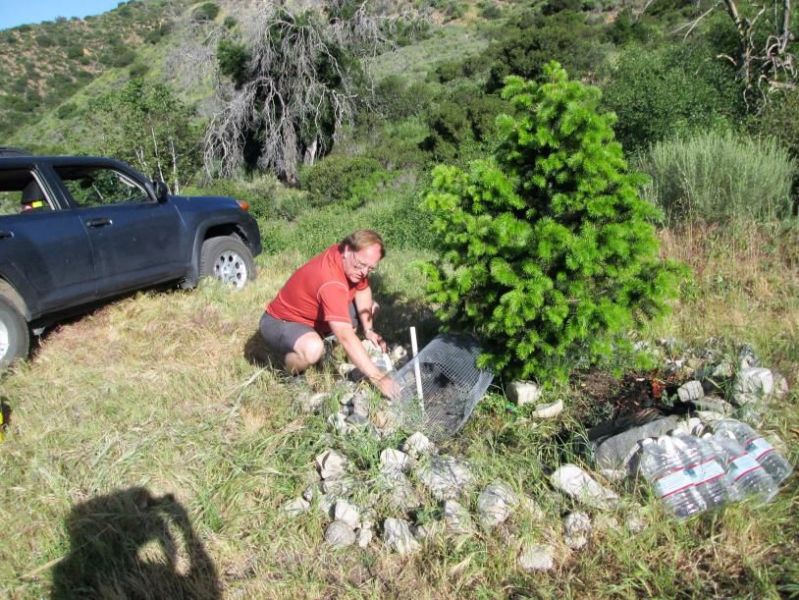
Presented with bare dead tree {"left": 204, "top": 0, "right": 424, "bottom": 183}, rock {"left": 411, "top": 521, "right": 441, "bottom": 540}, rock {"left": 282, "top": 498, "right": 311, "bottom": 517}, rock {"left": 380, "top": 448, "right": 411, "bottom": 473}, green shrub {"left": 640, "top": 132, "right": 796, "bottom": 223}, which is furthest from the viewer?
bare dead tree {"left": 204, "top": 0, "right": 424, "bottom": 183}

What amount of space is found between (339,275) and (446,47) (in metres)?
35.4

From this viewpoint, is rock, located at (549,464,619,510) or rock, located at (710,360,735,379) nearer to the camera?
rock, located at (549,464,619,510)

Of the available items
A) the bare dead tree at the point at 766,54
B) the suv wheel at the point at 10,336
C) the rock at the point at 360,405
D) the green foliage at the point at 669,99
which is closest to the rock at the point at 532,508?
the rock at the point at 360,405

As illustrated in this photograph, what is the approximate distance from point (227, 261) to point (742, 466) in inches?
220

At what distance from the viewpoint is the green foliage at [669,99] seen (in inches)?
374

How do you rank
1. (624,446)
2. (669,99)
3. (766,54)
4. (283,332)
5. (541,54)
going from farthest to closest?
(541,54)
(766,54)
(669,99)
(283,332)
(624,446)

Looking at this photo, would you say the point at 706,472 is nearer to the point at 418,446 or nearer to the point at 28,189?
the point at 418,446

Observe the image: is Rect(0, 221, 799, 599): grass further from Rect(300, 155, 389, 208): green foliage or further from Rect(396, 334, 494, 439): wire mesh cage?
Rect(300, 155, 389, 208): green foliage

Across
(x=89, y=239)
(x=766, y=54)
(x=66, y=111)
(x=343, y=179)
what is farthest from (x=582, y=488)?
(x=66, y=111)

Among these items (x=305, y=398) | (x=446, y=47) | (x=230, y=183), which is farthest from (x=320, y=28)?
(x=446, y=47)

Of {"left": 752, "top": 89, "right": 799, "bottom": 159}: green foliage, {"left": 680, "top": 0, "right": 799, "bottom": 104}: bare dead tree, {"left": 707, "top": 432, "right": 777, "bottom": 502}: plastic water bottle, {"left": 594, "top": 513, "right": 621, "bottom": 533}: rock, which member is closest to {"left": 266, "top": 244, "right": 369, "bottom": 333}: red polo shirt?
{"left": 594, "top": 513, "right": 621, "bottom": 533}: rock

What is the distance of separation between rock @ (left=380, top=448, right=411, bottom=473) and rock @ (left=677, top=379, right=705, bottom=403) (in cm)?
163

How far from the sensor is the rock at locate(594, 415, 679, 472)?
302 centimetres

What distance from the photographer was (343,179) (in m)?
15.8
